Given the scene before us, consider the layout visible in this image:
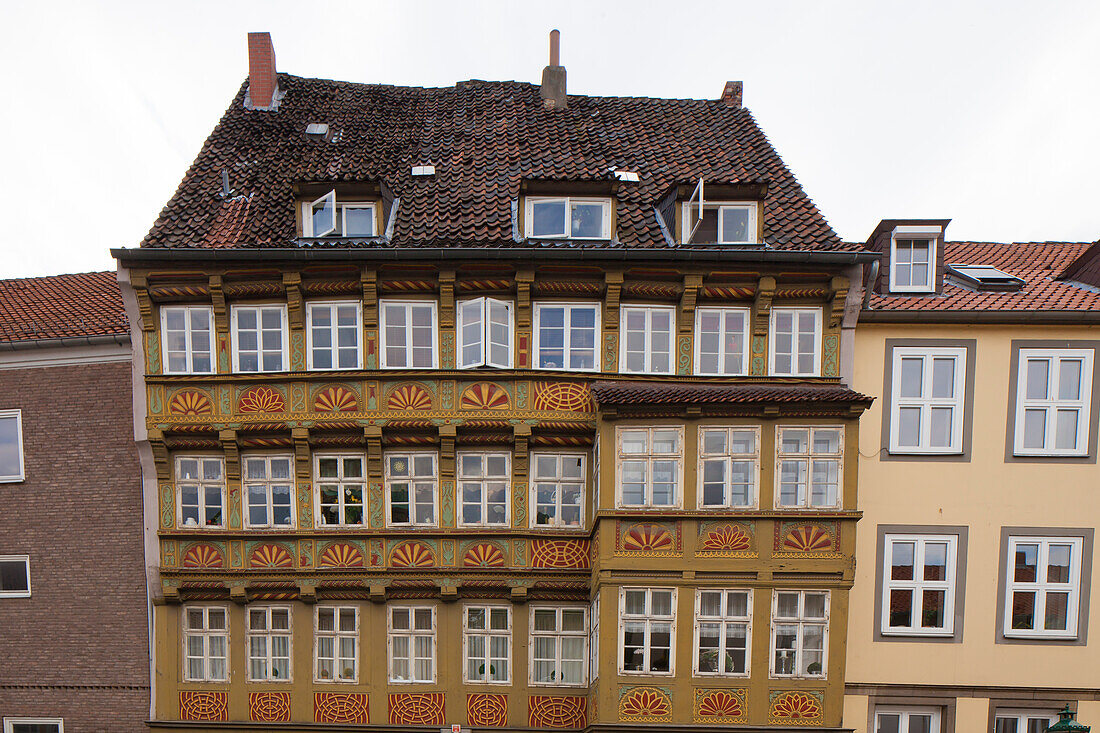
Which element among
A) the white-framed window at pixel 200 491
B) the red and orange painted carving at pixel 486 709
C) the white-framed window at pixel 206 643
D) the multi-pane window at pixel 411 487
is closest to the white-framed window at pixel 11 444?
the white-framed window at pixel 200 491

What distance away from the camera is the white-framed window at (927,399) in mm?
11492

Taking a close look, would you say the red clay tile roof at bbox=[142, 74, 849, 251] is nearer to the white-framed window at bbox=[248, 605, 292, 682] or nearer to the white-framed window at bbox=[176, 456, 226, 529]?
the white-framed window at bbox=[176, 456, 226, 529]

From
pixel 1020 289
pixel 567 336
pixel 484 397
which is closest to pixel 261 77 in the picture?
pixel 484 397

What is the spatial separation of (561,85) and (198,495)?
→ 11511 mm

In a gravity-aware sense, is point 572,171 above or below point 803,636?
above

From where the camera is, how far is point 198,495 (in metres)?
11.7

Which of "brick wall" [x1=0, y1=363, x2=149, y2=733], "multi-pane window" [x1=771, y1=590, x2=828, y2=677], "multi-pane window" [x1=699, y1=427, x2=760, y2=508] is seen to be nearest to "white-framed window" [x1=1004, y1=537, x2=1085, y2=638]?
"multi-pane window" [x1=771, y1=590, x2=828, y2=677]

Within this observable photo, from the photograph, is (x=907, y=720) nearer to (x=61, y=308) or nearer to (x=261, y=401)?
(x=261, y=401)

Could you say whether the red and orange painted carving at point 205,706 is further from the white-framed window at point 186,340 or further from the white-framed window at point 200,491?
the white-framed window at point 186,340

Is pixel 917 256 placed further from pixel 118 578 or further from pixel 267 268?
pixel 118 578

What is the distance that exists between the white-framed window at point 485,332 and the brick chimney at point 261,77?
25.8ft

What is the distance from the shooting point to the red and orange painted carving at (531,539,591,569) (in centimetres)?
1148

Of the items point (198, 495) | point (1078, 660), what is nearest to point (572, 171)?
point (198, 495)

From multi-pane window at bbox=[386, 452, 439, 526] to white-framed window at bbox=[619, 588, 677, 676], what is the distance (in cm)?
365
